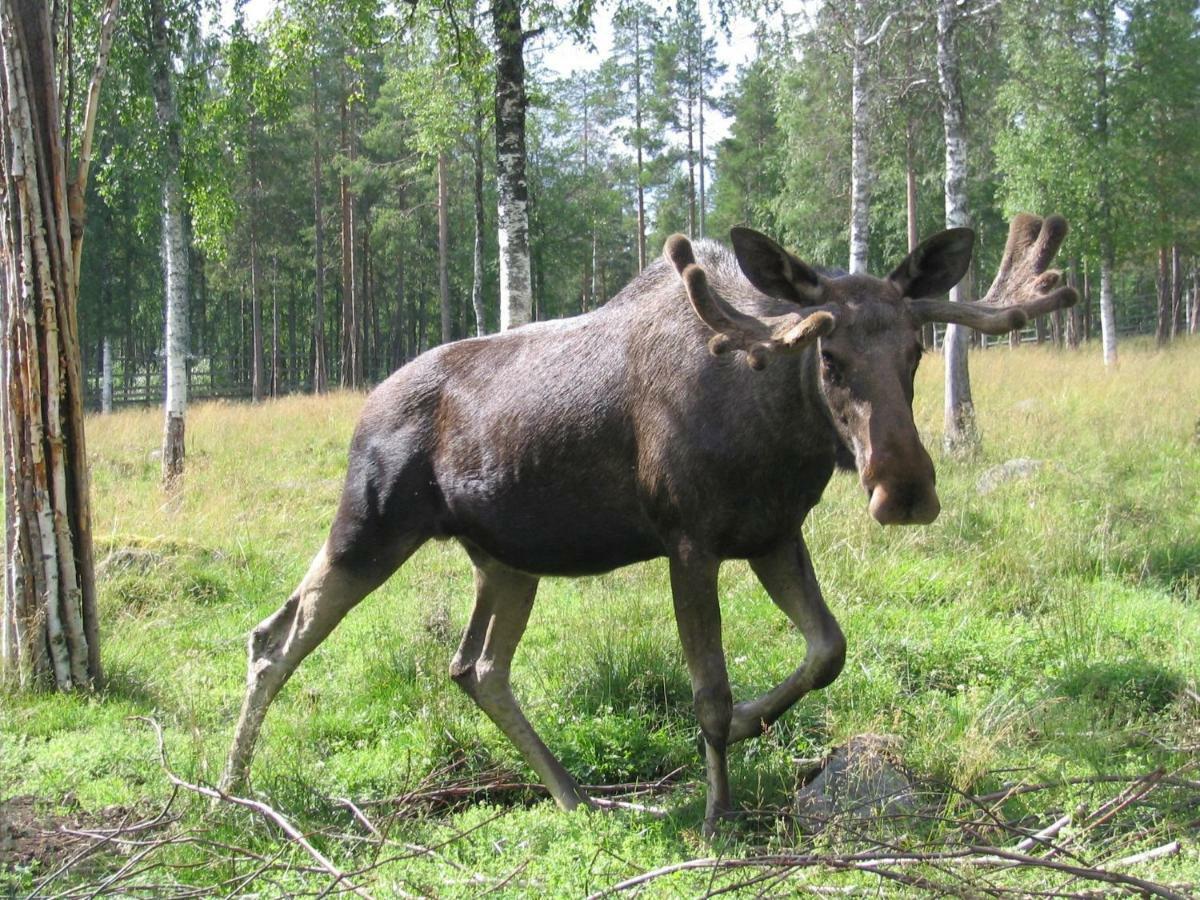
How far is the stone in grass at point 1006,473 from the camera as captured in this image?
31.4ft

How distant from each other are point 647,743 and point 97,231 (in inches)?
1667

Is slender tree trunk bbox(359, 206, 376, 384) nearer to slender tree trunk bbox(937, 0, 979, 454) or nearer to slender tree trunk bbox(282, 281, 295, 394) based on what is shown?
slender tree trunk bbox(282, 281, 295, 394)

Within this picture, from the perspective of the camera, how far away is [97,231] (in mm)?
41594

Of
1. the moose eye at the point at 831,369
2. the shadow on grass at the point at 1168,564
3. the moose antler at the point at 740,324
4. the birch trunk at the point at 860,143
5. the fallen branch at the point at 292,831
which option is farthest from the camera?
the birch trunk at the point at 860,143

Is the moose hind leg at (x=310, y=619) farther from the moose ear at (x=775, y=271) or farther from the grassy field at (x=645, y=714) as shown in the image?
the moose ear at (x=775, y=271)

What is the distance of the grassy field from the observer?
12.7 feet

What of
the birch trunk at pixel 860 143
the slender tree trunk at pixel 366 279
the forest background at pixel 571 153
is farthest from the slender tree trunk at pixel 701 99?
the birch trunk at pixel 860 143

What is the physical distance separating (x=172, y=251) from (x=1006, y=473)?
11085 millimetres

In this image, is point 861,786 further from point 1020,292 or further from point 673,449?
point 1020,292

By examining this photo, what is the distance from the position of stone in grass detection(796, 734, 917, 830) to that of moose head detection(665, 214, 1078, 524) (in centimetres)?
132

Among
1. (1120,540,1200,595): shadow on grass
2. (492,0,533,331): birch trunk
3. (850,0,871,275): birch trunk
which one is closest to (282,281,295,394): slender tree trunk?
(850,0,871,275): birch trunk

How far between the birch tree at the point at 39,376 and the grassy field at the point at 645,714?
33 centimetres

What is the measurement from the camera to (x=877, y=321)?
148 inches

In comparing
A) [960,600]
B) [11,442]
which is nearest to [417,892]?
[11,442]
